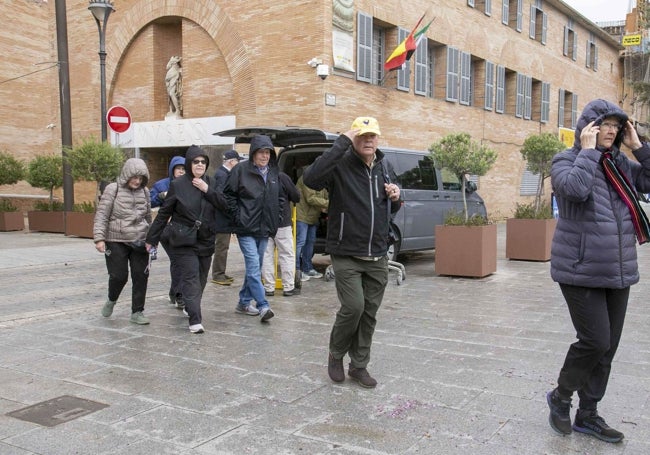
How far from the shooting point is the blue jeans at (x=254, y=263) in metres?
6.66

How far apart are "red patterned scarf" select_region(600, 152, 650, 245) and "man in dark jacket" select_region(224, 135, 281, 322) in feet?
12.7

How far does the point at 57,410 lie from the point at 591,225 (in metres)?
3.45

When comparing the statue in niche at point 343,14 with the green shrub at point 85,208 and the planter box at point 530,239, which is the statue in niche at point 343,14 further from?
the green shrub at point 85,208

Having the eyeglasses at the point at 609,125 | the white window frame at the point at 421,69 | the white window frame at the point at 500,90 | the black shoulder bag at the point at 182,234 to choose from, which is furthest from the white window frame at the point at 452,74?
the eyeglasses at the point at 609,125

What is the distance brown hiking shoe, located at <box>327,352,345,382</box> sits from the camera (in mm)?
4629

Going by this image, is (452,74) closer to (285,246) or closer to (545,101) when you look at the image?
(545,101)

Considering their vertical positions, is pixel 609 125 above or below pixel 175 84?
below

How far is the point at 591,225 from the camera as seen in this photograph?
347 cm

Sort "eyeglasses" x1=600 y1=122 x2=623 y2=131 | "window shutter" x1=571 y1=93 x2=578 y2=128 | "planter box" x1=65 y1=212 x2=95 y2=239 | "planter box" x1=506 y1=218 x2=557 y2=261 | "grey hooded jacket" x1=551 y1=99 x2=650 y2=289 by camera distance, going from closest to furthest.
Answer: "grey hooded jacket" x1=551 y1=99 x2=650 y2=289, "eyeglasses" x1=600 y1=122 x2=623 y2=131, "planter box" x1=506 y1=218 x2=557 y2=261, "planter box" x1=65 y1=212 x2=95 y2=239, "window shutter" x1=571 y1=93 x2=578 y2=128

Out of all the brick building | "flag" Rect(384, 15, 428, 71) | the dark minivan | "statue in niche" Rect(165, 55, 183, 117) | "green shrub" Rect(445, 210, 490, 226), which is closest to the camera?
the dark minivan

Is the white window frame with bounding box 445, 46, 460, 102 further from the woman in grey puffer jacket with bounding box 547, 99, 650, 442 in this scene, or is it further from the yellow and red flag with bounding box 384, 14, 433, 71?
the woman in grey puffer jacket with bounding box 547, 99, 650, 442

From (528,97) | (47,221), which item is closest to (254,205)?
(47,221)

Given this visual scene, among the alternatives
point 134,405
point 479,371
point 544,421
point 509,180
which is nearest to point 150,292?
point 134,405

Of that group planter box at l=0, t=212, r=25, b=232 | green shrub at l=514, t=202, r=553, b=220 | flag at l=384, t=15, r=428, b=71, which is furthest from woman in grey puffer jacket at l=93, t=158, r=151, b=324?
planter box at l=0, t=212, r=25, b=232
